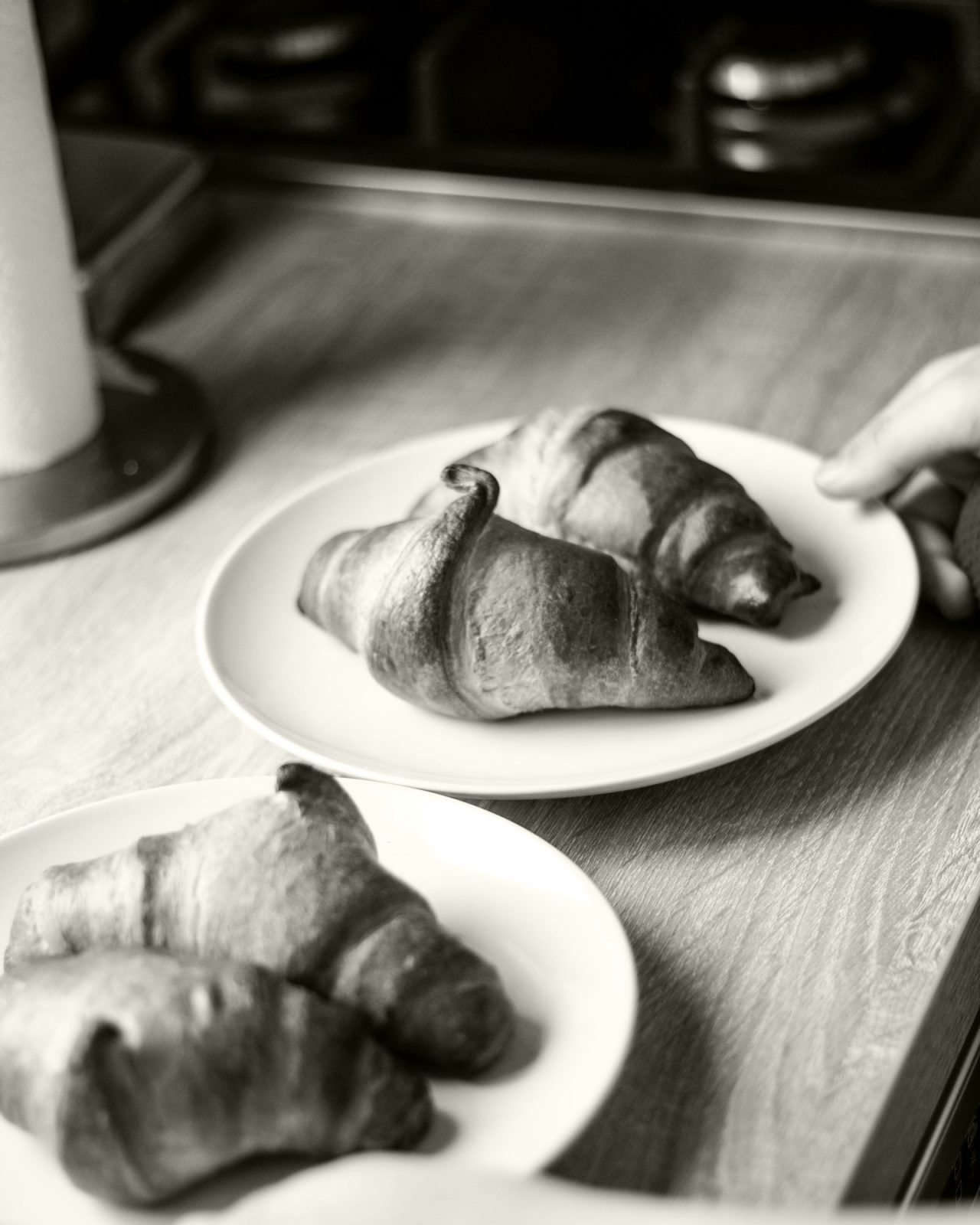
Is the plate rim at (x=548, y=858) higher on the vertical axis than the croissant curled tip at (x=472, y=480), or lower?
lower

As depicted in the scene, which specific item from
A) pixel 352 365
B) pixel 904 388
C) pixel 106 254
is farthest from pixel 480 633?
pixel 106 254

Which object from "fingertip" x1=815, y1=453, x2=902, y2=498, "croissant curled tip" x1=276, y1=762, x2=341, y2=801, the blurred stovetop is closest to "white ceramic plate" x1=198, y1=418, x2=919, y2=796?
"fingertip" x1=815, y1=453, x2=902, y2=498

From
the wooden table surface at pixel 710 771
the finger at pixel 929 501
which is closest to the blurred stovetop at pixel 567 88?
the wooden table surface at pixel 710 771

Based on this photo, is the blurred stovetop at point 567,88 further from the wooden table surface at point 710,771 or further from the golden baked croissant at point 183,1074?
the golden baked croissant at point 183,1074

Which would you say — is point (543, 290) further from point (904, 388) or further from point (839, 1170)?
point (839, 1170)

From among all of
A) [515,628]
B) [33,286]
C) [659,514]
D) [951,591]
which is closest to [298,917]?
[515,628]

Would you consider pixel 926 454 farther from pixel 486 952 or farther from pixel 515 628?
pixel 486 952

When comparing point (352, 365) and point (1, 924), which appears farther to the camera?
point (352, 365)

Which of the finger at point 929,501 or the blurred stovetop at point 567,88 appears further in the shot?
the blurred stovetop at point 567,88
